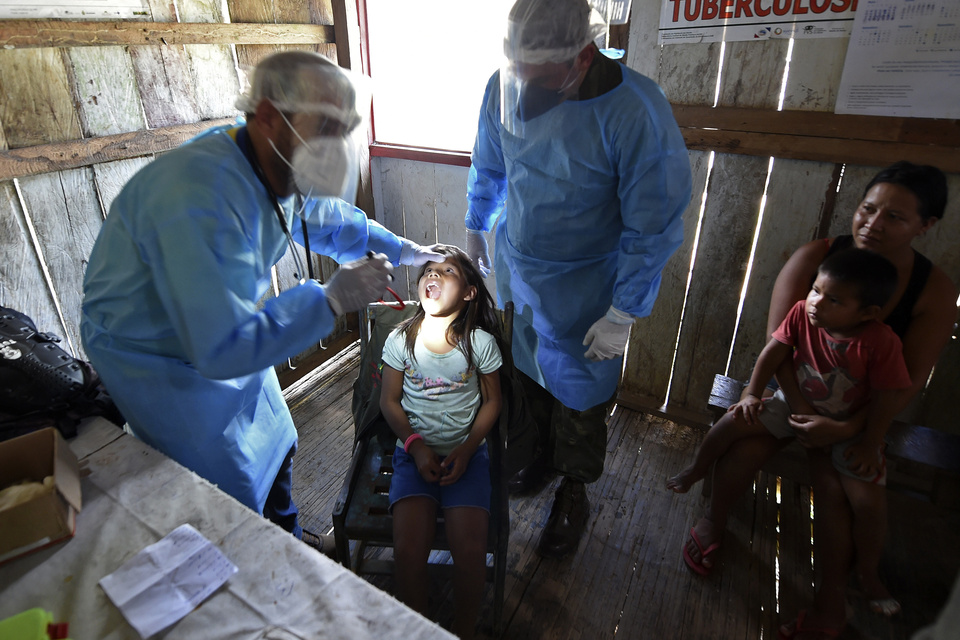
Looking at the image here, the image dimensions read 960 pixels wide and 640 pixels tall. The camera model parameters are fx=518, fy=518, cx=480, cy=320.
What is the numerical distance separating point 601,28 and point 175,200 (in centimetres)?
123

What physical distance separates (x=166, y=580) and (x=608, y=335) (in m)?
1.37

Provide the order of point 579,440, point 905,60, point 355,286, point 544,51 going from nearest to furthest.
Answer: point 355,286, point 544,51, point 905,60, point 579,440

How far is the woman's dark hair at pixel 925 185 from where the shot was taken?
5.48 ft

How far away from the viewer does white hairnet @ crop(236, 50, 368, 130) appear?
1.12 m

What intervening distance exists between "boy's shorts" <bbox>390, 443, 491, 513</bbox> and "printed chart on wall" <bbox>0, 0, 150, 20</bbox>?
193 centimetres

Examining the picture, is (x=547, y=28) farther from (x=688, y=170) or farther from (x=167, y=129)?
(x=167, y=129)

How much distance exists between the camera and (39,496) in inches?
37.1

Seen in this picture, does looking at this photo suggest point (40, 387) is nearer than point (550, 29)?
Yes

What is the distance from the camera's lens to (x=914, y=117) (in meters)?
1.87

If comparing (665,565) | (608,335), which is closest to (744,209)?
(608,335)

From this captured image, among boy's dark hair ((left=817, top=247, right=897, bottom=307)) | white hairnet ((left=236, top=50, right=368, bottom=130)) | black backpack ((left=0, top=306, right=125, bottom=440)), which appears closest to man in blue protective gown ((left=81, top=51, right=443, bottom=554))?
white hairnet ((left=236, top=50, right=368, bottom=130))

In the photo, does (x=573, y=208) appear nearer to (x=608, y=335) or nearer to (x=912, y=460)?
(x=608, y=335)

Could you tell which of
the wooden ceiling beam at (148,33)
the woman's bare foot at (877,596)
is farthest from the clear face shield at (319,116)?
the woman's bare foot at (877,596)

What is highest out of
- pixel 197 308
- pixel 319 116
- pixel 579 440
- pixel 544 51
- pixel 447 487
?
pixel 544 51
